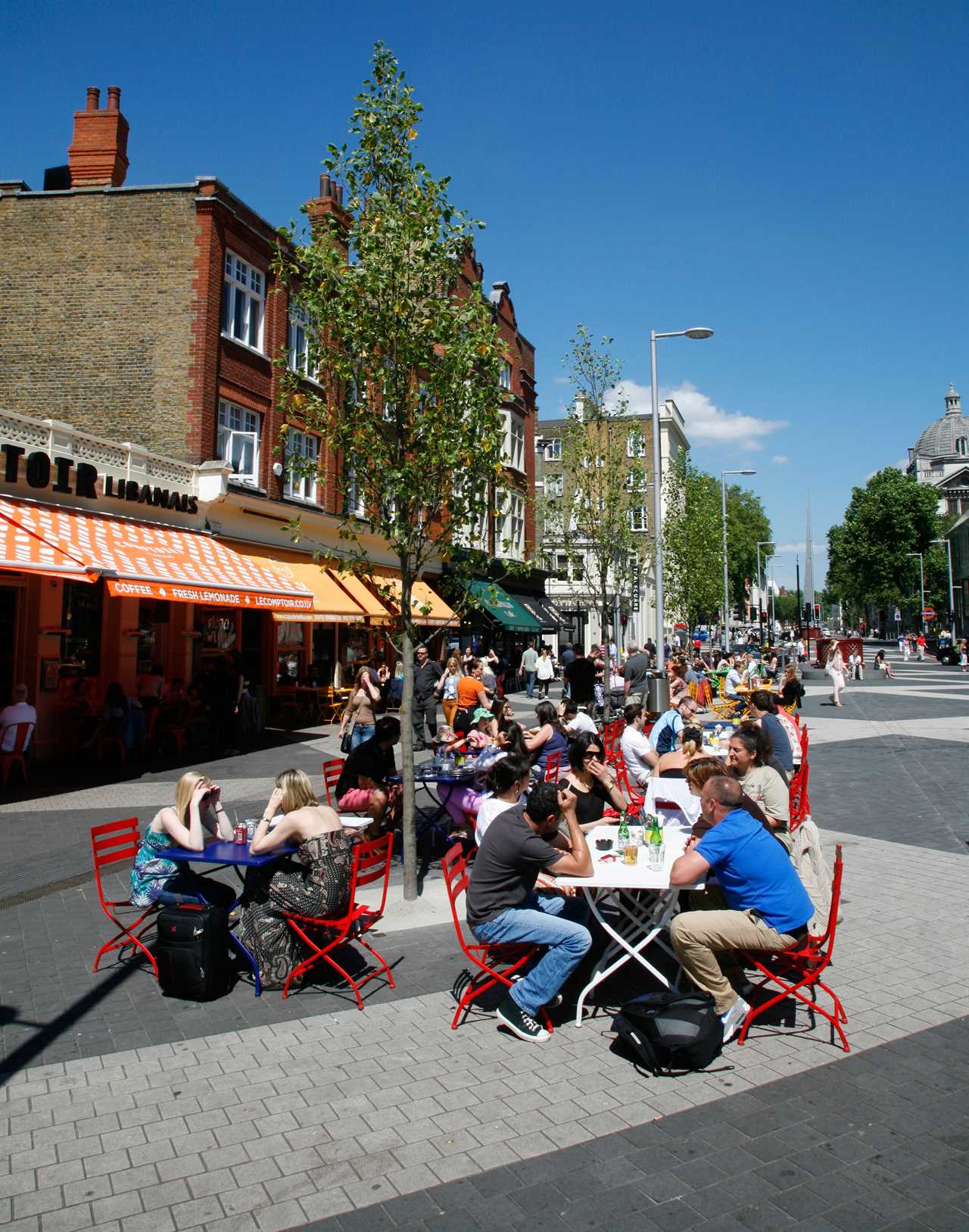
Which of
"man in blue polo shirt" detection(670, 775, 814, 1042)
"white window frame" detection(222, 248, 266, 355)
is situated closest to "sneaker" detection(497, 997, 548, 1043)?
"man in blue polo shirt" detection(670, 775, 814, 1042)

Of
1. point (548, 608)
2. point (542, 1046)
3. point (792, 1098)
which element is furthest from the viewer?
point (548, 608)

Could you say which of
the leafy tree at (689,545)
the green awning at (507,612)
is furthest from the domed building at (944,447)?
the green awning at (507,612)

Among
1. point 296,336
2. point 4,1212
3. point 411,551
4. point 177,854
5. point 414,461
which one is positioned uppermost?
point 296,336

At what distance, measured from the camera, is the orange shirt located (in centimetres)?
1634

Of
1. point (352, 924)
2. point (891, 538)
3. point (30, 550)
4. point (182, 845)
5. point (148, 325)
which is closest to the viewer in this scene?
point (352, 924)

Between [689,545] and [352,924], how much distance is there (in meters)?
35.3

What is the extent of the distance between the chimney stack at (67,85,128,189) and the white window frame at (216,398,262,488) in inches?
231

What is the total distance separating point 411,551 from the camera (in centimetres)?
809

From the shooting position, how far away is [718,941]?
4.90 meters

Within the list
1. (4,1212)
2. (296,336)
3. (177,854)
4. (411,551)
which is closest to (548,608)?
(296,336)

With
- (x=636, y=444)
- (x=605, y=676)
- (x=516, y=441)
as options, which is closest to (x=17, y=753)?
(x=605, y=676)

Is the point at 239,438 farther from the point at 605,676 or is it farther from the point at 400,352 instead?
the point at 400,352

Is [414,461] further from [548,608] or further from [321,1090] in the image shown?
[548,608]

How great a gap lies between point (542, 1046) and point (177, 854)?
272 centimetres
